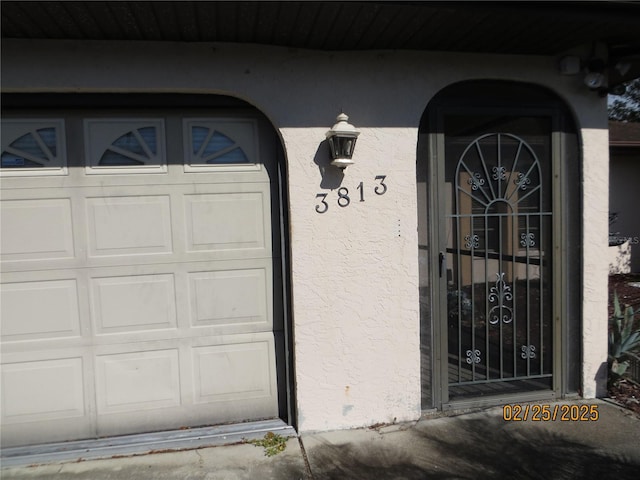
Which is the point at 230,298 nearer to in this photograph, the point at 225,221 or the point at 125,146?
the point at 225,221

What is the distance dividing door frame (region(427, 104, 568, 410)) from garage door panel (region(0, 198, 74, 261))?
2.67 metres

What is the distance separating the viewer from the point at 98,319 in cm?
315

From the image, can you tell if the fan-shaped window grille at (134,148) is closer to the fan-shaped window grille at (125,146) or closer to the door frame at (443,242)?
the fan-shaped window grille at (125,146)

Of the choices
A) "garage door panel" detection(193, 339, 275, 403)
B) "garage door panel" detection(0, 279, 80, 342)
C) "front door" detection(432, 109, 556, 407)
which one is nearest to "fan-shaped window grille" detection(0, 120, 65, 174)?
"garage door panel" detection(0, 279, 80, 342)

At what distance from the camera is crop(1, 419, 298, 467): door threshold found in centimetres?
298

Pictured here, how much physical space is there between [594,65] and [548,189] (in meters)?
1.01

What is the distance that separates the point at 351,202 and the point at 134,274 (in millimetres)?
1660

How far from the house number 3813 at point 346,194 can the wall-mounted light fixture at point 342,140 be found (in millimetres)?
211

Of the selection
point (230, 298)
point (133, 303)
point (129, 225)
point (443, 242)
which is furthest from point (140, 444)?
point (443, 242)

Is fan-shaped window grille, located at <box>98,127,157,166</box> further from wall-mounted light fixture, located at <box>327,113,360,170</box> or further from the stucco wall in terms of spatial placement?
wall-mounted light fixture, located at <box>327,113,360,170</box>

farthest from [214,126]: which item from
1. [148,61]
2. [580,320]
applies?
[580,320]

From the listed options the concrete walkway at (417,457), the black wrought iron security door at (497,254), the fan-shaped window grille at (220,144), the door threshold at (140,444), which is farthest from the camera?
the black wrought iron security door at (497,254)

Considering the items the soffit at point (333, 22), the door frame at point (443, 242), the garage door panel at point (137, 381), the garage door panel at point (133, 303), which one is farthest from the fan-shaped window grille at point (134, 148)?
the door frame at point (443, 242)

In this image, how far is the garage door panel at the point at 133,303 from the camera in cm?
315
